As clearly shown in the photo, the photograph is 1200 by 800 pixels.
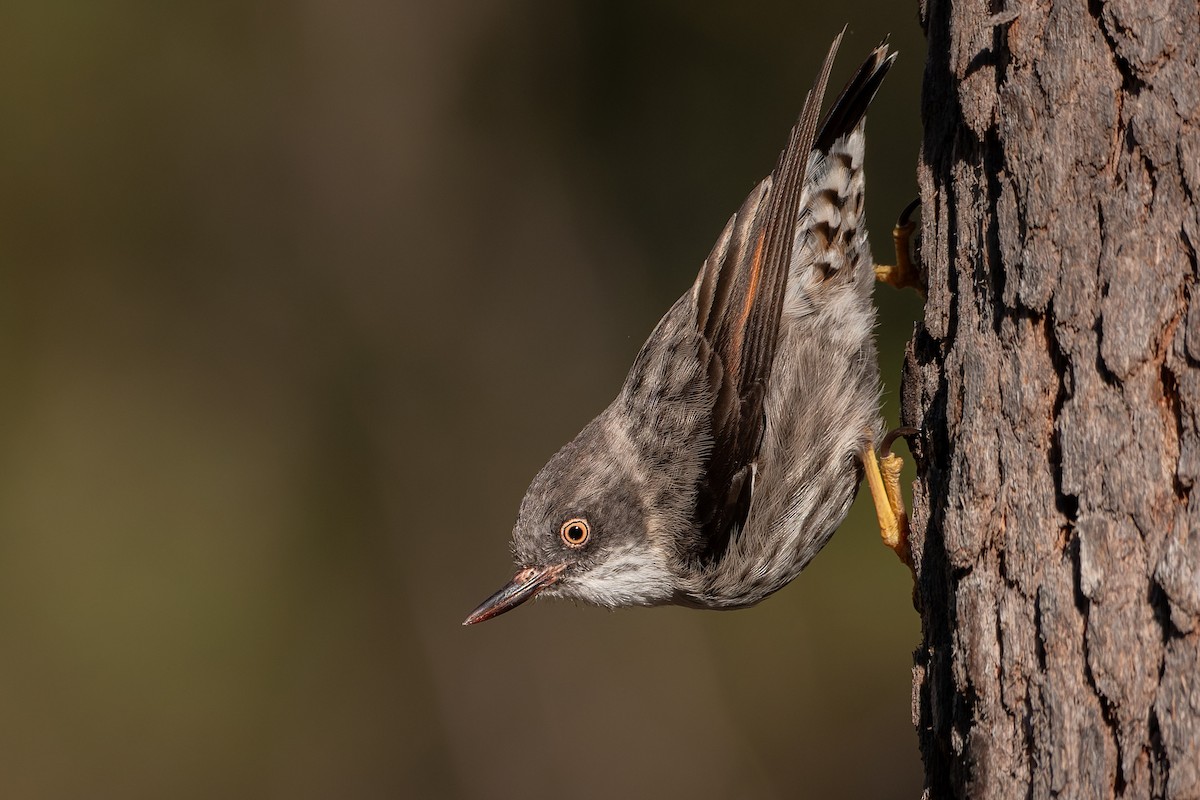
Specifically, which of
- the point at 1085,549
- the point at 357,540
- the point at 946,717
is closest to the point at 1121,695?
the point at 1085,549

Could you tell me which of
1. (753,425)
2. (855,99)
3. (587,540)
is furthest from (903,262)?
(587,540)

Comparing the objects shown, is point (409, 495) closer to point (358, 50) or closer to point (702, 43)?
point (358, 50)

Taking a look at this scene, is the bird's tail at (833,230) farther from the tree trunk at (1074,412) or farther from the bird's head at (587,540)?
the tree trunk at (1074,412)

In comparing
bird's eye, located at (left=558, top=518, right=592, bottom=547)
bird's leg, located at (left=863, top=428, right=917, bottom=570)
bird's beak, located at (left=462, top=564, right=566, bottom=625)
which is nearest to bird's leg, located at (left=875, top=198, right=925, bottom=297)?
bird's leg, located at (left=863, top=428, right=917, bottom=570)

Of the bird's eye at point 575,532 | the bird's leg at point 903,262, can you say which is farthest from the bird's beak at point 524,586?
the bird's leg at point 903,262

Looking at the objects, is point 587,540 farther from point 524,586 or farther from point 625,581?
point 524,586
